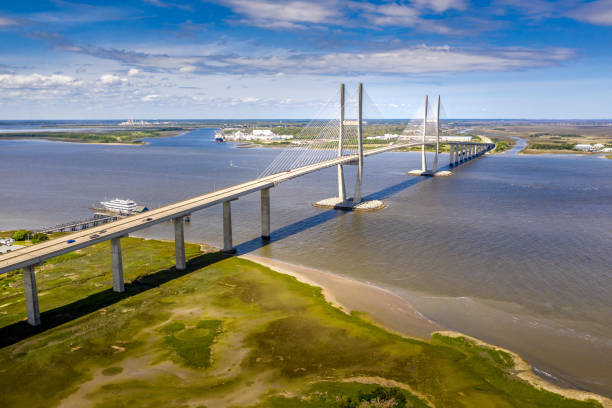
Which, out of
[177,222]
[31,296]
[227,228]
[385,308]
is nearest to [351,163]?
[227,228]

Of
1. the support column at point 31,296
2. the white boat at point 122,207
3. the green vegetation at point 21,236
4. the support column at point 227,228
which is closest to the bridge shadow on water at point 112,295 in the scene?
the support column at point 31,296

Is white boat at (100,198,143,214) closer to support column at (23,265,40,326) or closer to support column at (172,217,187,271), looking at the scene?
support column at (172,217,187,271)

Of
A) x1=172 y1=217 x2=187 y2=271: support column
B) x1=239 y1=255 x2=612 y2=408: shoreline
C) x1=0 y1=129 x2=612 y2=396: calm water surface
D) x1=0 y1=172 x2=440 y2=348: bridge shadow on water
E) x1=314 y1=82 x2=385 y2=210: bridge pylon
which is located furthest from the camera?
x1=314 y1=82 x2=385 y2=210: bridge pylon

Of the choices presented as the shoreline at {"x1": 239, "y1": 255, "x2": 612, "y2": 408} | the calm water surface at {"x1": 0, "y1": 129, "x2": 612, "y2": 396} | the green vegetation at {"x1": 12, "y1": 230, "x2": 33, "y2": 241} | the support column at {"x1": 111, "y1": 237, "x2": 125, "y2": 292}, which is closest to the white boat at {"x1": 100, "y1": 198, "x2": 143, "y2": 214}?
the calm water surface at {"x1": 0, "y1": 129, "x2": 612, "y2": 396}

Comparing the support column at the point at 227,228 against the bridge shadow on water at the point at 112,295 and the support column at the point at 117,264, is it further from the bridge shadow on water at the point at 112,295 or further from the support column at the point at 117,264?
the support column at the point at 117,264

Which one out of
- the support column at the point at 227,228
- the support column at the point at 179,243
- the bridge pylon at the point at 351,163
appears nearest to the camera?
the support column at the point at 179,243
